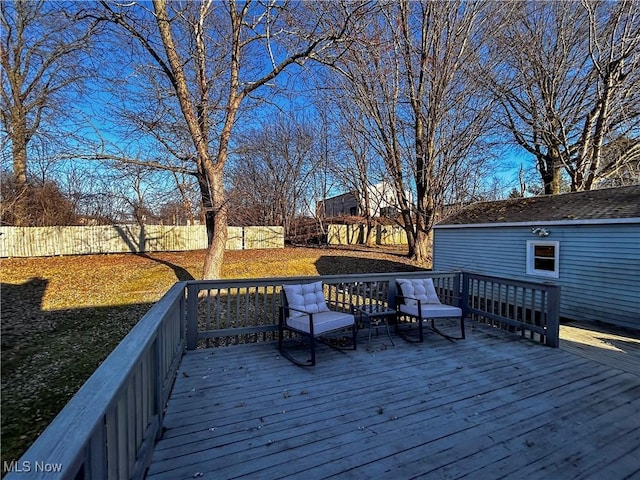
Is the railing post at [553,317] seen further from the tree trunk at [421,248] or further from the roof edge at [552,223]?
the tree trunk at [421,248]

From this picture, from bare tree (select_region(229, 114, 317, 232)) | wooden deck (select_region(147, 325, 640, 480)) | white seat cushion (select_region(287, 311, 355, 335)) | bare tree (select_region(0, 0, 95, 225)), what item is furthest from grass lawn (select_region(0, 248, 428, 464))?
bare tree (select_region(229, 114, 317, 232))

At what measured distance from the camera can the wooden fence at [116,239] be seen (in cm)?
1129

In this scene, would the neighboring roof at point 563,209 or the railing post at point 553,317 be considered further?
the neighboring roof at point 563,209

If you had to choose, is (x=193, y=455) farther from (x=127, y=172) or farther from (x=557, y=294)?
(x=127, y=172)

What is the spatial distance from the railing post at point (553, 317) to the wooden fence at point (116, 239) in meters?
13.4

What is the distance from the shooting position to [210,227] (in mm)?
8383

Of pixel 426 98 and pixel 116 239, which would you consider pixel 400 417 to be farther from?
pixel 116 239

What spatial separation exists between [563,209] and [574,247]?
131 cm

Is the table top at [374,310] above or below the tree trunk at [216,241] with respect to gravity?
below

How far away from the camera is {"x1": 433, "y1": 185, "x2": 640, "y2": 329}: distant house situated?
21.9ft

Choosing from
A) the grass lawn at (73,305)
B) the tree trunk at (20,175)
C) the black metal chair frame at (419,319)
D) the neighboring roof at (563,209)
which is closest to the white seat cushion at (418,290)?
the black metal chair frame at (419,319)

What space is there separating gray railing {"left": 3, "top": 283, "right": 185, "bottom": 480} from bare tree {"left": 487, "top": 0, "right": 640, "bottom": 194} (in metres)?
14.7

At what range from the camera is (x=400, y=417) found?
2.43m

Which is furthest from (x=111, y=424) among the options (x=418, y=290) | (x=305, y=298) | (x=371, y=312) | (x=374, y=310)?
(x=418, y=290)
